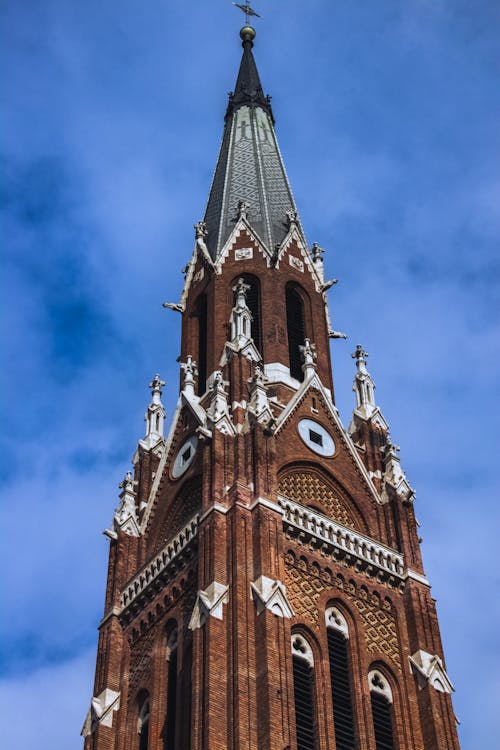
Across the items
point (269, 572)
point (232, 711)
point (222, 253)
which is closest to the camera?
point (232, 711)

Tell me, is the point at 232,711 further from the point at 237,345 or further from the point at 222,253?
the point at 222,253

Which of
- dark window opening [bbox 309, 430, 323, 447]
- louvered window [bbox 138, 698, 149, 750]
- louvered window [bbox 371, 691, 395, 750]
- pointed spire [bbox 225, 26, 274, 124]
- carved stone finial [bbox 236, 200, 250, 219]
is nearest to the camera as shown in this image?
louvered window [bbox 371, 691, 395, 750]

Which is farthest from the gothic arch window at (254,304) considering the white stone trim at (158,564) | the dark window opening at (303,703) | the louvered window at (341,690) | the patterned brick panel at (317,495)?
the dark window opening at (303,703)

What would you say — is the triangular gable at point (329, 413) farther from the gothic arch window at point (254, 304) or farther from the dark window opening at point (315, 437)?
the gothic arch window at point (254, 304)

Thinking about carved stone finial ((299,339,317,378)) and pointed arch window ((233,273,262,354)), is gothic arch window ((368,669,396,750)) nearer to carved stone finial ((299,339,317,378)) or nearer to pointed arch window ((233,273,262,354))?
carved stone finial ((299,339,317,378))

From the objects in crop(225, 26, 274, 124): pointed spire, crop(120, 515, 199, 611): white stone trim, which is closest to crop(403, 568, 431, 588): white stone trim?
crop(120, 515, 199, 611): white stone trim

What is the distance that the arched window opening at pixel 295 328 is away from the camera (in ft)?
187

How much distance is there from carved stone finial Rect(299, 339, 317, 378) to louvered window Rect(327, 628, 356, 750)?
1108cm

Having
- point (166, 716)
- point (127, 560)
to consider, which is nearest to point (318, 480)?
point (127, 560)

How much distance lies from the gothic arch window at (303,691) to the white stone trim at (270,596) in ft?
4.18

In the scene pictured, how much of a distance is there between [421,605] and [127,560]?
9.73m

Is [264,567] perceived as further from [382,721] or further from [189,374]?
[189,374]

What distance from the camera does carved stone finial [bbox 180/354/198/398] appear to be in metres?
55.2

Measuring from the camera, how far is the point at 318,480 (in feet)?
170
